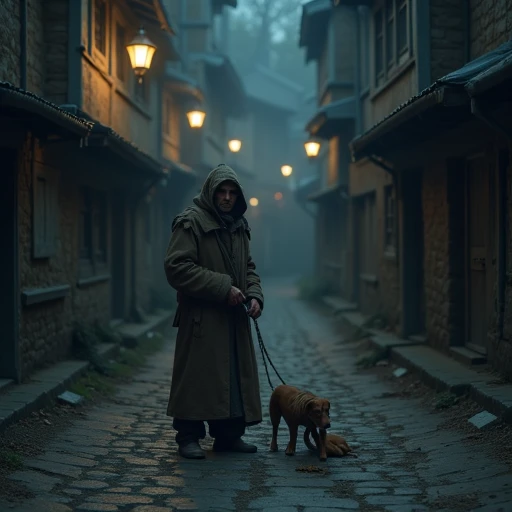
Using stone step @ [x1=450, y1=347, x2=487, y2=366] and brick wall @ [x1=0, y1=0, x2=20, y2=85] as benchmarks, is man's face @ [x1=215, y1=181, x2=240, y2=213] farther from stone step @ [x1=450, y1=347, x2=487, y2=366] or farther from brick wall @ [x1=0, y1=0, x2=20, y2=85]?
stone step @ [x1=450, y1=347, x2=487, y2=366]

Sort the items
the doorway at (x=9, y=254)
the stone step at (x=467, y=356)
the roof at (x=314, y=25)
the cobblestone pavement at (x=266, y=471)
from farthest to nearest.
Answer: the roof at (x=314, y=25)
the stone step at (x=467, y=356)
the doorway at (x=9, y=254)
the cobblestone pavement at (x=266, y=471)

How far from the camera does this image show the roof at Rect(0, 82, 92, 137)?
20.7 feet

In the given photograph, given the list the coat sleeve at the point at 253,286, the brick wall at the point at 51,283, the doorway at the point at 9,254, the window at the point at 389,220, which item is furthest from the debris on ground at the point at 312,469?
the window at the point at 389,220

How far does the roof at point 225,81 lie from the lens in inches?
918

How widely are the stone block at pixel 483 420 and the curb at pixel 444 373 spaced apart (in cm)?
5

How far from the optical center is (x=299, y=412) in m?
6.13

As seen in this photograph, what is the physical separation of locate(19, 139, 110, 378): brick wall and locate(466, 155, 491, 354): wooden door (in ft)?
15.0

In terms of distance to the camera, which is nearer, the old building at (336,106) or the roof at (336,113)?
the roof at (336,113)

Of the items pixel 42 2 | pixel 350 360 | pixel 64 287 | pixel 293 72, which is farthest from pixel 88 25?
pixel 293 72

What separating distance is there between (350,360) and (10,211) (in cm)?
575

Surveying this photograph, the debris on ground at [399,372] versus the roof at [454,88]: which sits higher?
the roof at [454,88]

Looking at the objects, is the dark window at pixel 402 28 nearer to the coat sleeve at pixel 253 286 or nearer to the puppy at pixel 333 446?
the coat sleeve at pixel 253 286

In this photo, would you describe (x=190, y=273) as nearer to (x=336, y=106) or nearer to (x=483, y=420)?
(x=483, y=420)

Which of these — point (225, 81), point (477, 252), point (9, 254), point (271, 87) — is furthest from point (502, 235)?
point (271, 87)
